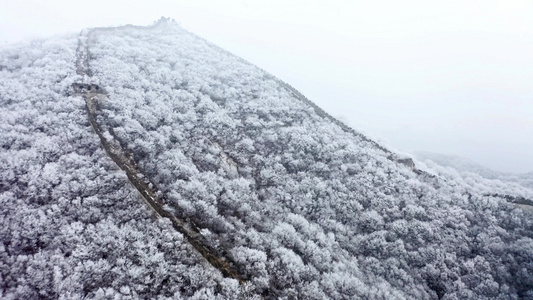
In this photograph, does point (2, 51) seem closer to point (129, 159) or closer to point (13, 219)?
point (129, 159)

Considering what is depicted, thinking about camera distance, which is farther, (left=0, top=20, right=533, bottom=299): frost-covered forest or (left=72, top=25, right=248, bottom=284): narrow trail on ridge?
(left=72, top=25, right=248, bottom=284): narrow trail on ridge

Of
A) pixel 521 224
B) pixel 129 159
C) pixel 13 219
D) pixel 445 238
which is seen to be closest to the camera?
pixel 13 219

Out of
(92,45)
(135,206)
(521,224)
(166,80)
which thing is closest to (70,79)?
(166,80)

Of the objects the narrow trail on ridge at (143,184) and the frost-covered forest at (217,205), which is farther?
the narrow trail on ridge at (143,184)
